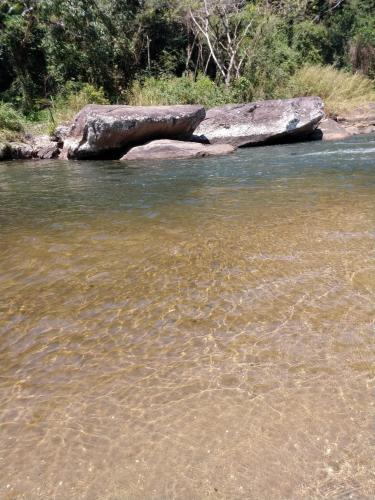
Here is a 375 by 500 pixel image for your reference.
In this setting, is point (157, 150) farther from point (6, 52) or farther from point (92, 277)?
point (6, 52)

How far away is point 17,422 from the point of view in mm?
1868

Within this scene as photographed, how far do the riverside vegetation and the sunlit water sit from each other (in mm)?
10981

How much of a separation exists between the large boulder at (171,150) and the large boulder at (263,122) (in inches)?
48.6

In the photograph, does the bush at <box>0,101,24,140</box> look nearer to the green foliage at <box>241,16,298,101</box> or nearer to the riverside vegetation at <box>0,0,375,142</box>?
the riverside vegetation at <box>0,0,375,142</box>

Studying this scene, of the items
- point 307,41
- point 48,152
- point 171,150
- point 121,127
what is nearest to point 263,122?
point 171,150

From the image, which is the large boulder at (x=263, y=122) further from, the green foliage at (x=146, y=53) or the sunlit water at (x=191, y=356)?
the sunlit water at (x=191, y=356)

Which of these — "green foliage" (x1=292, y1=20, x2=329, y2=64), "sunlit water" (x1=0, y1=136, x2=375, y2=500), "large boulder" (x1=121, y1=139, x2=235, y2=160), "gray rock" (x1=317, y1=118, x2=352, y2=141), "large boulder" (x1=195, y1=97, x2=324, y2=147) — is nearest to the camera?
"sunlit water" (x1=0, y1=136, x2=375, y2=500)

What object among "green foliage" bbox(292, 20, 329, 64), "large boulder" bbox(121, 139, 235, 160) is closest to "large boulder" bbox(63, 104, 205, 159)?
"large boulder" bbox(121, 139, 235, 160)

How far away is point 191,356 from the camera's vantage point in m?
2.27

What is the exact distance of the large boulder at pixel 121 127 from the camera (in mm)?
10812

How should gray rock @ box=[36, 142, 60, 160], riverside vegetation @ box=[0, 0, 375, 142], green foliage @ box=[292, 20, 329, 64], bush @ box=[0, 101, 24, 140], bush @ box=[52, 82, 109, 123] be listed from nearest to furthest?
gray rock @ box=[36, 142, 60, 160] < bush @ box=[0, 101, 24, 140] < bush @ box=[52, 82, 109, 123] < riverside vegetation @ box=[0, 0, 375, 142] < green foliage @ box=[292, 20, 329, 64]

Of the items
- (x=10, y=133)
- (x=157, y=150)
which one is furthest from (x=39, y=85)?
(x=157, y=150)

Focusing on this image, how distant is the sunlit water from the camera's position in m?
1.58

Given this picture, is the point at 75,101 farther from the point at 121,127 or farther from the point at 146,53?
the point at 146,53
